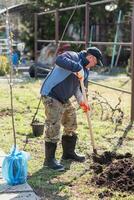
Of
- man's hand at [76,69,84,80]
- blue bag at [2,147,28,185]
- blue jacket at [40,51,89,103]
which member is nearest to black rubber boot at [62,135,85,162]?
blue jacket at [40,51,89,103]

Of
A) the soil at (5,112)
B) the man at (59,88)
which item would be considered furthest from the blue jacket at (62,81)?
the soil at (5,112)

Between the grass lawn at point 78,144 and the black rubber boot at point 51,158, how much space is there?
0.26 feet

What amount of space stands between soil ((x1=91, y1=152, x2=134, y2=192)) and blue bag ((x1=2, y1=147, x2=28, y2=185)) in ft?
2.55

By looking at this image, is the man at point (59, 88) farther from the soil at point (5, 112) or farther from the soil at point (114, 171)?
the soil at point (5, 112)

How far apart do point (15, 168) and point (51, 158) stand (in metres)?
0.81

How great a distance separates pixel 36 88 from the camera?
44.8 ft

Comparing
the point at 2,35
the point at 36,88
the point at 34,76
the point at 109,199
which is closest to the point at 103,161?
the point at 109,199

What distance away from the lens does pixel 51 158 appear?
5707 mm

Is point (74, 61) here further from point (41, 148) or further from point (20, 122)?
point (20, 122)

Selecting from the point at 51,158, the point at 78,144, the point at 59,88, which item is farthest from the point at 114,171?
the point at 78,144

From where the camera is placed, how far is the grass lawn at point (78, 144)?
16.1 ft

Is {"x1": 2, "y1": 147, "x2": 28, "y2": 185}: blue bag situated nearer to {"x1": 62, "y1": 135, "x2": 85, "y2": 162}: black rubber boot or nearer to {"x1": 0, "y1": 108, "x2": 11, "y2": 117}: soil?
{"x1": 62, "y1": 135, "x2": 85, "y2": 162}: black rubber boot

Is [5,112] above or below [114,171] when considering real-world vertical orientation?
below

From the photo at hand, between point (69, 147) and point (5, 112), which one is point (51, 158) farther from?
point (5, 112)
